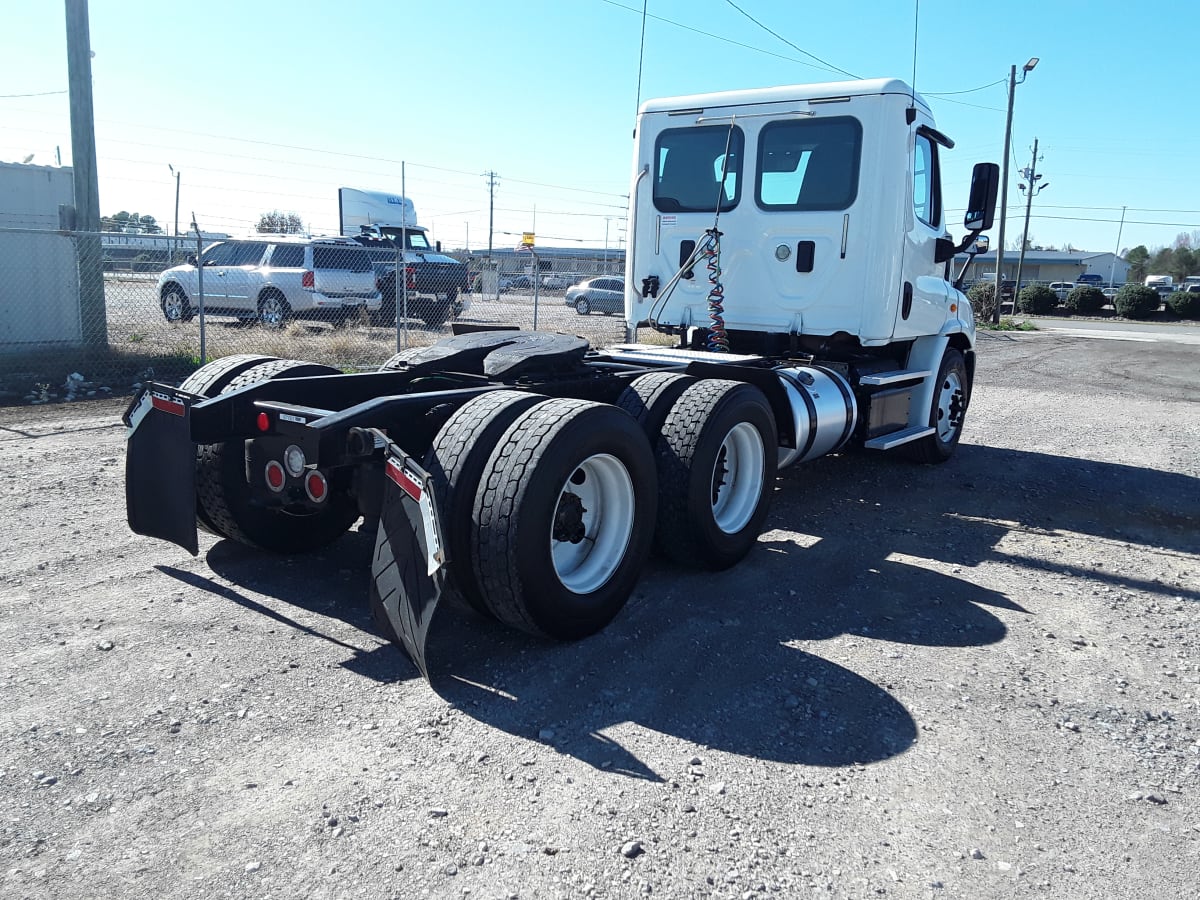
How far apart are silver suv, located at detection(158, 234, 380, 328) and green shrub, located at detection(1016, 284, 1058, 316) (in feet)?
139

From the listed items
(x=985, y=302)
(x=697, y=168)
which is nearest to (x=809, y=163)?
(x=697, y=168)

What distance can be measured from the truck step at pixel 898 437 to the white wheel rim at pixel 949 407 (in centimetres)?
46

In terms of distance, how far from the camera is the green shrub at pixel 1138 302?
46219mm

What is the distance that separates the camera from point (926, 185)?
299 inches

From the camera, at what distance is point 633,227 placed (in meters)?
7.77

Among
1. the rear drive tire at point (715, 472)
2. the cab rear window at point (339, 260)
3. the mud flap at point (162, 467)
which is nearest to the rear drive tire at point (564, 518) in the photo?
the rear drive tire at point (715, 472)

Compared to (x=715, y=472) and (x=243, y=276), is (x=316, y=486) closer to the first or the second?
(x=715, y=472)

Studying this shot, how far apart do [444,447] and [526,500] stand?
0.48m

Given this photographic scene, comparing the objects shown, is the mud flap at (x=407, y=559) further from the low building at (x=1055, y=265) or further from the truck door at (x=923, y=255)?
the low building at (x=1055, y=265)

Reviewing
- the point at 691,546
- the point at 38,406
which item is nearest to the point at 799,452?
the point at 691,546

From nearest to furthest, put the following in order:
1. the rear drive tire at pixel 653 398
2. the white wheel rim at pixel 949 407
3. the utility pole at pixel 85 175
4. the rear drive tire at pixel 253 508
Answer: the rear drive tire at pixel 253 508 < the rear drive tire at pixel 653 398 < the white wheel rim at pixel 949 407 < the utility pole at pixel 85 175

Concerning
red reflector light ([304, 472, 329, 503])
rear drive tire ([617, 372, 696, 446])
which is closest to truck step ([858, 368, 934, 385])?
rear drive tire ([617, 372, 696, 446])

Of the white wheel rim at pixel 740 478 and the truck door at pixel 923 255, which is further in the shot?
the truck door at pixel 923 255

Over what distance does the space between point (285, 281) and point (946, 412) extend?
1136 centimetres
